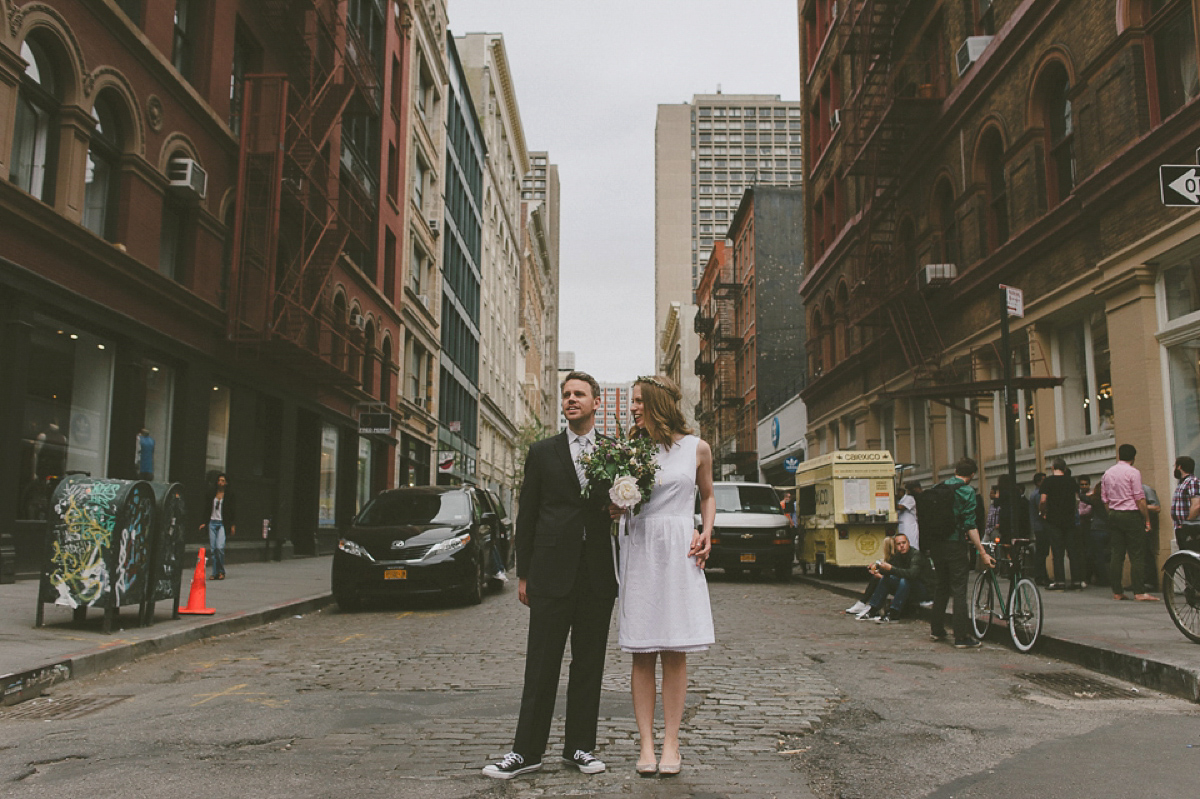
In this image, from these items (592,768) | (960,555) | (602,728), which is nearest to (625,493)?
(592,768)

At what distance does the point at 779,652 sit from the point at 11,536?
31.5ft

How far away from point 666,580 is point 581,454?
0.71 metres

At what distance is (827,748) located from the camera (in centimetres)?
516

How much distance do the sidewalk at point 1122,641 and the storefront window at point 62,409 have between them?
10824 mm

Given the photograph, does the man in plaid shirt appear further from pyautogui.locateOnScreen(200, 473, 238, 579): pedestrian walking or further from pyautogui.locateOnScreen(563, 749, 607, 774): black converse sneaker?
pyautogui.locateOnScreen(200, 473, 238, 579): pedestrian walking

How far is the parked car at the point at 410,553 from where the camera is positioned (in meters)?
12.4

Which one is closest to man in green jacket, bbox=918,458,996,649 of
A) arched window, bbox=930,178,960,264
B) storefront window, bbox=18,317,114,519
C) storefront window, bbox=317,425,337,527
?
storefront window, bbox=18,317,114,519

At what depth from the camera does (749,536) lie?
1858cm

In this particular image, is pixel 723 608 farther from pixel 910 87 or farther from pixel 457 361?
pixel 457 361

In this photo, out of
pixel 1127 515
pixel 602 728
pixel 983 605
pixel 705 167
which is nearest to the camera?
pixel 602 728

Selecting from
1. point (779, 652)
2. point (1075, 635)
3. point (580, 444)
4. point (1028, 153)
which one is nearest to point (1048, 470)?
point (1028, 153)

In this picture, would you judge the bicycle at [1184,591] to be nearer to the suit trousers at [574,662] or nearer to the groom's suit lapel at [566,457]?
the suit trousers at [574,662]

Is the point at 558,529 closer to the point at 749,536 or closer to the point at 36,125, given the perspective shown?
the point at 36,125

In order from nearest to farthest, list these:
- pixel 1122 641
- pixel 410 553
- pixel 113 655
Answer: pixel 113 655 < pixel 1122 641 < pixel 410 553
